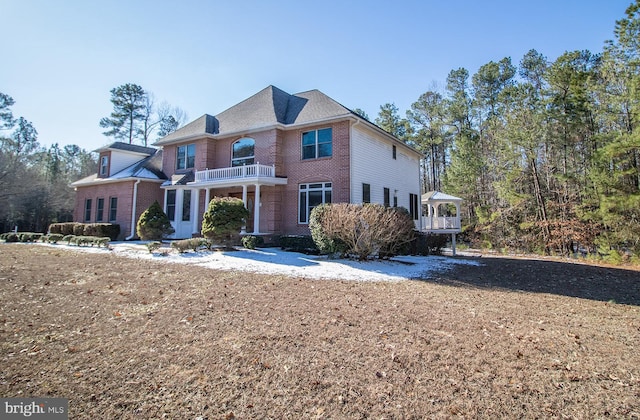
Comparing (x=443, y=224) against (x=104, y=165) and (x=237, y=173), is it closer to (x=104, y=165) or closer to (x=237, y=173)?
(x=237, y=173)

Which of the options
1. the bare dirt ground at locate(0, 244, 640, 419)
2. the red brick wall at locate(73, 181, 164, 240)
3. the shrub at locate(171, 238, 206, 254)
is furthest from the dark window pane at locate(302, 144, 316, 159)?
the red brick wall at locate(73, 181, 164, 240)

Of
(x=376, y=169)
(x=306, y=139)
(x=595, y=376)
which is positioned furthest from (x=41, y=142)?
(x=595, y=376)

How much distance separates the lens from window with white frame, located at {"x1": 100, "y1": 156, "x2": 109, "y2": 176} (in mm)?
22855

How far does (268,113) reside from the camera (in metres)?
17.7

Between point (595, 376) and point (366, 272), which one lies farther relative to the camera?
point (366, 272)

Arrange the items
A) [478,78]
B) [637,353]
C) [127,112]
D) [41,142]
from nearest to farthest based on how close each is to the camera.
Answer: [637,353], [478,78], [127,112], [41,142]

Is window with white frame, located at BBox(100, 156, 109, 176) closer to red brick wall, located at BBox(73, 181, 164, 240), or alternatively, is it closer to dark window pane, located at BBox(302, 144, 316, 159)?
red brick wall, located at BBox(73, 181, 164, 240)

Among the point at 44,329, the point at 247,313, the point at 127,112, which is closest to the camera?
the point at 44,329

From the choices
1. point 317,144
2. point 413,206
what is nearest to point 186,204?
point 317,144

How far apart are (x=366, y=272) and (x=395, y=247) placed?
3044 millimetres

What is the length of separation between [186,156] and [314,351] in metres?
19.0

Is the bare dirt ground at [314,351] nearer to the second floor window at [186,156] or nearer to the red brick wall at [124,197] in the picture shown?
the second floor window at [186,156]

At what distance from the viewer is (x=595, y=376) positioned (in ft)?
11.1

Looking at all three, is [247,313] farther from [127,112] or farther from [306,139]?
[127,112]
